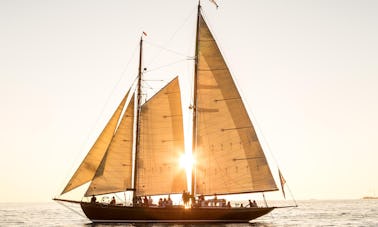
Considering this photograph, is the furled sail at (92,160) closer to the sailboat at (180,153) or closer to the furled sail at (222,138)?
the sailboat at (180,153)

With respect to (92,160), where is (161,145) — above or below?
above

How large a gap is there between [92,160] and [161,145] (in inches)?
267

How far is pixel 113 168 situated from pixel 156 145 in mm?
4751

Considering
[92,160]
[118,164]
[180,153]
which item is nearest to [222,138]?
[180,153]

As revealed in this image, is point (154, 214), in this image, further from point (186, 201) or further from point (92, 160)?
point (92, 160)

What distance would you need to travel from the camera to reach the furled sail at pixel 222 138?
45.1 m

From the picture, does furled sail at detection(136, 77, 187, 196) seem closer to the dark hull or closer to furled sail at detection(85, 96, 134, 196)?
furled sail at detection(85, 96, 134, 196)

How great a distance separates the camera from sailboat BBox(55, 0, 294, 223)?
44594mm

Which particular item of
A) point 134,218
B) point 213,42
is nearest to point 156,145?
point 134,218

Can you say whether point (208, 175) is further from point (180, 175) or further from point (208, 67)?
point (208, 67)

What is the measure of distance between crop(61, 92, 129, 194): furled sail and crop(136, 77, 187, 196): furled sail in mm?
3513

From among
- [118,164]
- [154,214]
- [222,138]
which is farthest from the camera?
[222,138]

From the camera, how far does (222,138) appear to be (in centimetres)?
4550

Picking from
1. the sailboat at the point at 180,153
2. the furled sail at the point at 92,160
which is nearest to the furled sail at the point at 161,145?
the sailboat at the point at 180,153
